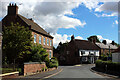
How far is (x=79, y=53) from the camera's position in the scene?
190 feet

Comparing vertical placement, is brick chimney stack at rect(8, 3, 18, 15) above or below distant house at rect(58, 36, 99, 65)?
above

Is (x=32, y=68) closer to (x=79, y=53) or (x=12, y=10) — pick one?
(x=12, y=10)

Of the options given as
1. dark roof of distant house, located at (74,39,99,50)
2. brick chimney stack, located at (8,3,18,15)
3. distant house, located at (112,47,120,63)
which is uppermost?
brick chimney stack, located at (8,3,18,15)

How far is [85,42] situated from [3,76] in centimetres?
5364

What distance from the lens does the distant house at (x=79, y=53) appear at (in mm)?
58656

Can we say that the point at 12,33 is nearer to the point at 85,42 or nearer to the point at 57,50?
the point at 85,42

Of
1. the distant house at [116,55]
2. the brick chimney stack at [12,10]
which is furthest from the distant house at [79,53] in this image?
the brick chimney stack at [12,10]

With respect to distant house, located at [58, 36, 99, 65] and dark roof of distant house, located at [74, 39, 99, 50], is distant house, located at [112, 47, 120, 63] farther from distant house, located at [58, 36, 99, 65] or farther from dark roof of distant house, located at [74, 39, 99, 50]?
dark roof of distant house, located at [74, 39, 99, 50]

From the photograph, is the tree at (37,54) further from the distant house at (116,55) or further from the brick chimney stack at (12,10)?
the distant house at (116,55)

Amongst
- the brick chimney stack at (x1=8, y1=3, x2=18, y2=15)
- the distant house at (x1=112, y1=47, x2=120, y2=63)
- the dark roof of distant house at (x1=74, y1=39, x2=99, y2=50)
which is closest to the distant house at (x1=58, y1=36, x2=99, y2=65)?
the dark roof of distant house at (x1=74, y1=39, x2=99, y2=50)

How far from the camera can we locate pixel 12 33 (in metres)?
19.8

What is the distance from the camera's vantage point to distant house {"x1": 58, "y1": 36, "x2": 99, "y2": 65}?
58.7 metres

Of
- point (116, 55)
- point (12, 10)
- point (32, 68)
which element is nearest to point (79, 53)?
point (116, 55)

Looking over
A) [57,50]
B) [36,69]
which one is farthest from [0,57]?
[57,50]
